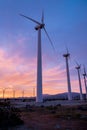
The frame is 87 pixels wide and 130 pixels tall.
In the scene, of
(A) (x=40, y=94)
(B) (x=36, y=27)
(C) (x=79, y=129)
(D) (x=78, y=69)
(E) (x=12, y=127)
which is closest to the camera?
(C) (x=79, y=129)

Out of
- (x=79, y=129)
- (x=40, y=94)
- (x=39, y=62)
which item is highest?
(x=39, y=62)

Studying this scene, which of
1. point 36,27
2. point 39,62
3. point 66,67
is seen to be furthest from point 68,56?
point 39,62

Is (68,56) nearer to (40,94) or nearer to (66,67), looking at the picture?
(66,67)

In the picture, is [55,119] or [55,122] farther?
[55,119]

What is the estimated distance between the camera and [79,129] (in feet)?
57.1

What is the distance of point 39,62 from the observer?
6681 centimetres

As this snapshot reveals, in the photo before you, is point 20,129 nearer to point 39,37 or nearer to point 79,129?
point 79,129

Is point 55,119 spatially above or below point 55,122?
above

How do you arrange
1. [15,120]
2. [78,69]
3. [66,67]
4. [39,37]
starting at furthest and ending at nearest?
1. [78,69]
2. [66,67]
3. [39,37]
4. [15,120]

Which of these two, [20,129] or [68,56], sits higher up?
[68,56]

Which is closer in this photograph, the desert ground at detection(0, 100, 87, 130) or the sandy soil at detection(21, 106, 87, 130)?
the sandy soil at detection(21, 106, 87, 130)

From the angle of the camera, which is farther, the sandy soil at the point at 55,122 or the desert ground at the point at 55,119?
the desert ground at the point at 55,119

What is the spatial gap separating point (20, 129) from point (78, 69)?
4370 inches

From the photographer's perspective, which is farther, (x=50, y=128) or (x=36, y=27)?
(x=36, y=27)
